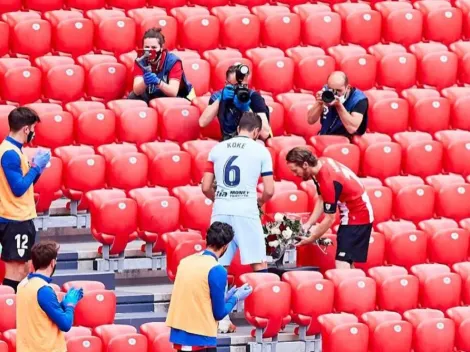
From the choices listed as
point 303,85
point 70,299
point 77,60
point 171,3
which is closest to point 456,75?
point 303,85

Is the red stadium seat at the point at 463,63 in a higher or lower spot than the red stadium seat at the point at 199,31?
lower

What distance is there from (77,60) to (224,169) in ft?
6.73

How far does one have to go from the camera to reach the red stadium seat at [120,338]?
7.96 meters

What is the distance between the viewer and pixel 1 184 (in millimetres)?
8180

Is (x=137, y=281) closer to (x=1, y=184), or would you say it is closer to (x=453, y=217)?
(x=1, y=184)

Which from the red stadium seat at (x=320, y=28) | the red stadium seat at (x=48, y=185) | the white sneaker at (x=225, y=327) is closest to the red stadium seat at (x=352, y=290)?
the white sneaker at (x=225, y=327)

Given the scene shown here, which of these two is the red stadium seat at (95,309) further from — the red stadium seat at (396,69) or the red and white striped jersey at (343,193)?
the red stadium seat at (396,69)

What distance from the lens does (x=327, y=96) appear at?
31.6ft

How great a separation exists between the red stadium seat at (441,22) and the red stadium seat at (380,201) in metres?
2.06

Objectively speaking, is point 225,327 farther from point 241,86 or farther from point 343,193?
point 241,86

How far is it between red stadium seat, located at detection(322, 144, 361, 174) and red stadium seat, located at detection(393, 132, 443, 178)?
0.48m

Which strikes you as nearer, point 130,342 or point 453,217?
point 130,342

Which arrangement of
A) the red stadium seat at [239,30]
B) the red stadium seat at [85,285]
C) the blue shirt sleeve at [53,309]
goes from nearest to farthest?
the blue shirt sleeve at [53,309], the red stadium seat at [85,285], the red stadium seat at [239,30]

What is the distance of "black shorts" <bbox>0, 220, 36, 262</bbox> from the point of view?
8.20 metres
